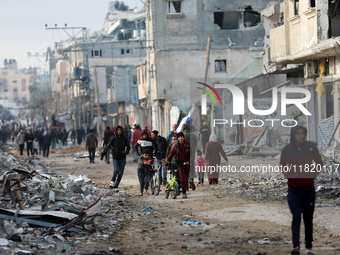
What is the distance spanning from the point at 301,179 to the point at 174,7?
146 feet

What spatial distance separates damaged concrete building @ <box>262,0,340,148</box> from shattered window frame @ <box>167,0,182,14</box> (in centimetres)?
2375

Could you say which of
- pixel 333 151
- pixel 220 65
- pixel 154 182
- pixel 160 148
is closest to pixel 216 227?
pixel 154 182

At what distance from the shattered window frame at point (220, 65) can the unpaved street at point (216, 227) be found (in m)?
A: 34.6

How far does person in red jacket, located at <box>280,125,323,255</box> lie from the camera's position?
27.7 feet

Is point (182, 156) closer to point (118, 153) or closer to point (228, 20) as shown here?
point (118, 153)

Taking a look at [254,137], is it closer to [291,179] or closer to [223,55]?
[223,55]

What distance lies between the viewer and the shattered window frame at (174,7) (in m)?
51.6

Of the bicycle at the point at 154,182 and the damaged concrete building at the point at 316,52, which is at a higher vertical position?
the damaged concrete building at the point at 316,52

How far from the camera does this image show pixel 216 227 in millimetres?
11078

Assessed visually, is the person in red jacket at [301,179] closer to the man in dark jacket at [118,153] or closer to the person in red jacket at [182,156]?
the person in red jacket at [182,156]

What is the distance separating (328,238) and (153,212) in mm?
4331

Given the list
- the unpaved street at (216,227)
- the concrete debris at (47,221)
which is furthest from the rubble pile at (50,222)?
the unpaved street at (216,227)

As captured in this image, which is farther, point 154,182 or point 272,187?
point 272,187

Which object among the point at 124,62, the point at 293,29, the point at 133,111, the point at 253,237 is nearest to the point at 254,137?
the point at 293,29
